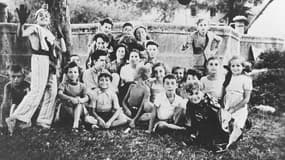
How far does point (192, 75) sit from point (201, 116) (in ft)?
2.08

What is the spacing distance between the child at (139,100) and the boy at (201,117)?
618mm

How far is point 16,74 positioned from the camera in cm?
586

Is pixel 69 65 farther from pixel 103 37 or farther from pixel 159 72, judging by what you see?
pixel 159 72

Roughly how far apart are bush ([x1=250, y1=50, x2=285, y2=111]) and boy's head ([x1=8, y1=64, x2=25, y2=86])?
3.62m

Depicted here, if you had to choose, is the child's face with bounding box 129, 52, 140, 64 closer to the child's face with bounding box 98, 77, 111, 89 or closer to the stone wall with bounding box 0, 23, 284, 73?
the stone wall with bounding box 0, 23, 284, 73

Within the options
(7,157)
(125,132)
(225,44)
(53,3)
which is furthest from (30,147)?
(225,44)

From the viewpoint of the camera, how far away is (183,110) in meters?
5.73

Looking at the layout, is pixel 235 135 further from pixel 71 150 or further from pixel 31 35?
pixel 31 35

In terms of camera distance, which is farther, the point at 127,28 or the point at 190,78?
the point at 127,28

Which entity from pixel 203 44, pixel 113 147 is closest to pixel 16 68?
pixel 113 147

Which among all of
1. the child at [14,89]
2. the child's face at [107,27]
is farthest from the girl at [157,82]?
the child at [14,89]

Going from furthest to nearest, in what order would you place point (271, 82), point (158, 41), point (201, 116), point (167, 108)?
point (271, 82) < point (158, 41) < point (167, 108) < point (201, 116)

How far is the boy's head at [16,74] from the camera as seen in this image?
19.2ft

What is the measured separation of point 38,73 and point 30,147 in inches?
44.1
